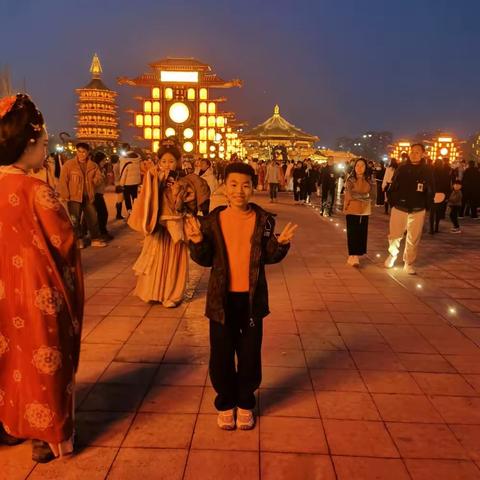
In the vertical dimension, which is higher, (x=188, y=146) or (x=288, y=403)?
(x=188, y=146)

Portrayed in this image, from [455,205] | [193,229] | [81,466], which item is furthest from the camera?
[455,205]

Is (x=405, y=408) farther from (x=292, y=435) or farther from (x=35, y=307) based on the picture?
(x=35, y=307)

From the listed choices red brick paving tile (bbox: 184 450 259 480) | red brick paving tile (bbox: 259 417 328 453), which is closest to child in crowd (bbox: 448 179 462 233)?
red brick paving tile (bbox: 259 417 328 453)

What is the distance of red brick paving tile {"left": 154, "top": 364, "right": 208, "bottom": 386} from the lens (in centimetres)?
397

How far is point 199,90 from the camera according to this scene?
45531 mm

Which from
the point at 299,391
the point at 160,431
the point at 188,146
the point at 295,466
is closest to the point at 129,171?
the point at 299,391

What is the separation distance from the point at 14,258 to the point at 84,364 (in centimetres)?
190

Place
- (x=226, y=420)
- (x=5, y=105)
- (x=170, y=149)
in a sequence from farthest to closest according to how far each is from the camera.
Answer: (x=170, y=149)
(x=226, y=420)
(x=5, y=105)

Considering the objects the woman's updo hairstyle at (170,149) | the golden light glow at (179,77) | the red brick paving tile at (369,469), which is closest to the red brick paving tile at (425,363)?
the red brick paving tile at (369,469)

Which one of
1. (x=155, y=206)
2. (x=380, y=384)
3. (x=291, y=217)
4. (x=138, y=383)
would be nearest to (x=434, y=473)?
(x=380, y=384)

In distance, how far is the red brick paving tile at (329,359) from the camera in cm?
436

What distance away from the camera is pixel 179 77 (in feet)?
148

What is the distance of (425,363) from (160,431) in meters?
2.44

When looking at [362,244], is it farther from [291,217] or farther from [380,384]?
[291,217]
